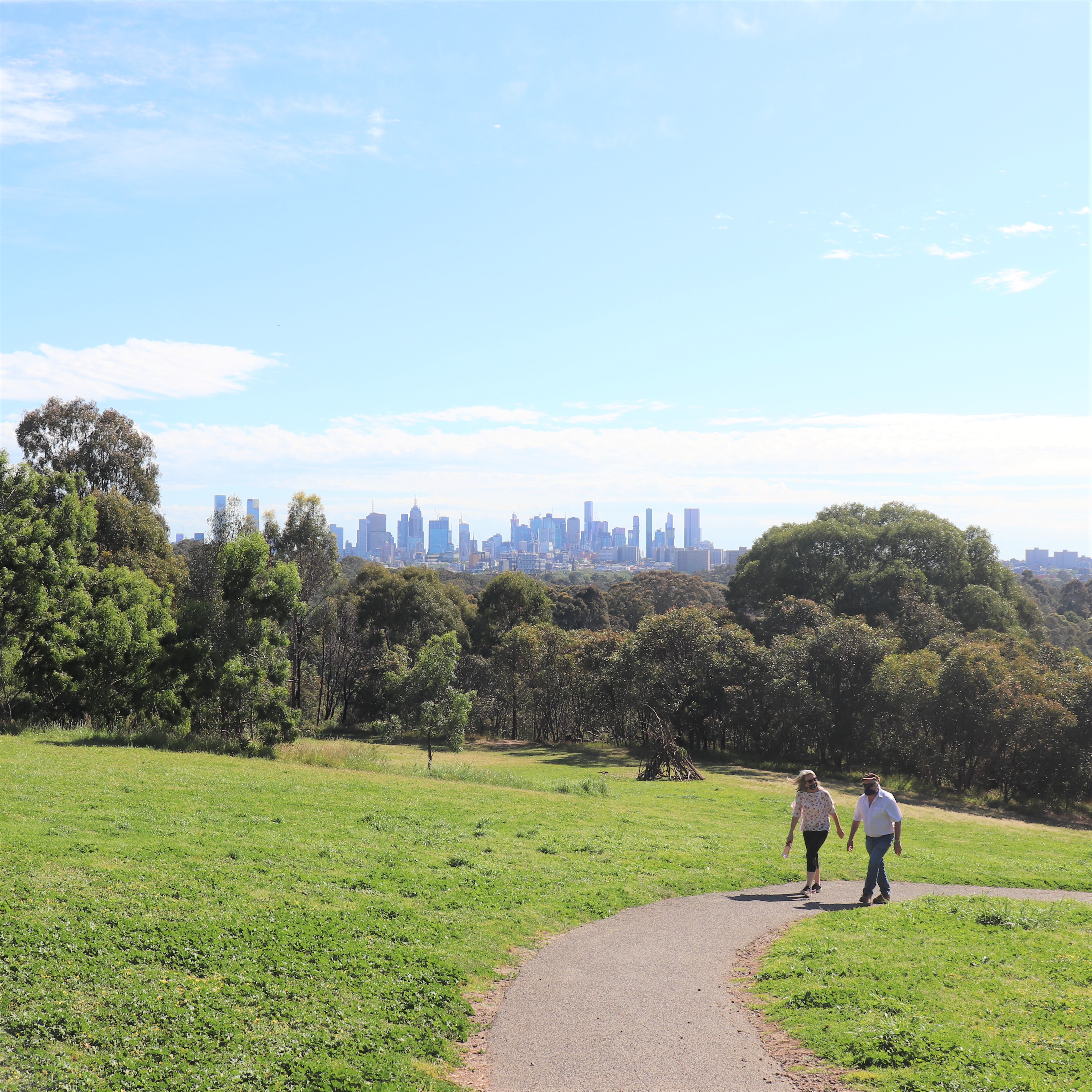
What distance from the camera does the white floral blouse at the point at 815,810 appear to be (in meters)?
13.8

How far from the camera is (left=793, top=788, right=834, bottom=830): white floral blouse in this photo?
1375 cm

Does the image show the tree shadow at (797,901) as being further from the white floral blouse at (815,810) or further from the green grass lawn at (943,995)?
the white floral blouse at (815,810)

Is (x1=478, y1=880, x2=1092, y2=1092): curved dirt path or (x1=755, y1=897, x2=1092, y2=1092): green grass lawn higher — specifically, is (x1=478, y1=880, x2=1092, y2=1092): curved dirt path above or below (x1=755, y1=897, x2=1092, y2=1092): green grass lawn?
below

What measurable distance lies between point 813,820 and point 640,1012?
6.37 meters

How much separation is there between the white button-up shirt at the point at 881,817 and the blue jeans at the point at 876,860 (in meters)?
0.06

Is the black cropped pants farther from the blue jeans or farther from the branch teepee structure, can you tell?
the branch teepee structure

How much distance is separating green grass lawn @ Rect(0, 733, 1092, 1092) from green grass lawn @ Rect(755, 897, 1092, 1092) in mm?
3515

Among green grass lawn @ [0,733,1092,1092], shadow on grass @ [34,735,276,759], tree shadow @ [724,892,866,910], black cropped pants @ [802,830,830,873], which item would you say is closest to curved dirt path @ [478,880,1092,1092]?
tree shadow @ [724,892,866,910]

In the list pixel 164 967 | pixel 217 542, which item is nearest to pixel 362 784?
pixel 164 967

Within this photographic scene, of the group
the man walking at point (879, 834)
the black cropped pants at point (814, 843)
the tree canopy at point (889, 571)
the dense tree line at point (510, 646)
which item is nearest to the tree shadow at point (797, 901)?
the man walking at point (879, 834)

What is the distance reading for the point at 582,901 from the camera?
12594 millimetres

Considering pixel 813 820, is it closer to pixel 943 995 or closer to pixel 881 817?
pixel 881 817

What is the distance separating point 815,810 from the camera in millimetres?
13812

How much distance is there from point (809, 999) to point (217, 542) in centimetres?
5459
